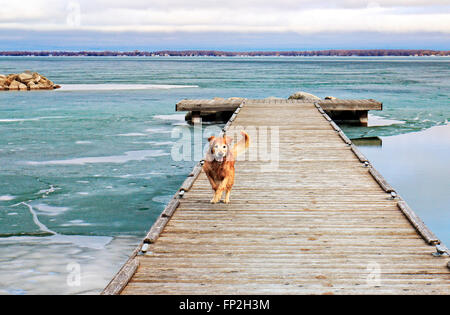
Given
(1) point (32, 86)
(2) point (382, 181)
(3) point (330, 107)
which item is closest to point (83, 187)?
(2) point (382, 181)

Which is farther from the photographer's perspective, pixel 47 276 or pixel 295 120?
pixel 295 120

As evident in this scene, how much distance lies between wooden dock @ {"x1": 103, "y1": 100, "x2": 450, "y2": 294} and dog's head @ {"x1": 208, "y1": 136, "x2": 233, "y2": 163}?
0.68 m

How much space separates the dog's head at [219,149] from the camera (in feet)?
18.7

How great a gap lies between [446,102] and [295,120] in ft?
63.7

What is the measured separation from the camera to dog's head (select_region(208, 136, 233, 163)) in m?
5.70

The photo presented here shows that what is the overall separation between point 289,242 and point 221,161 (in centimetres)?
123

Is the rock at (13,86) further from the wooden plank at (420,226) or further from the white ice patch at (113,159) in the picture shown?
the wooden plank at (420,226)

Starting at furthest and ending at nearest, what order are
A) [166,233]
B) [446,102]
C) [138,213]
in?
1. [446,102]
2. [138,213]
3. [166,233]

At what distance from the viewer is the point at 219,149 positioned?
18.7 ft

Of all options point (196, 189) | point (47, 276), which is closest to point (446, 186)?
point (196, 189)

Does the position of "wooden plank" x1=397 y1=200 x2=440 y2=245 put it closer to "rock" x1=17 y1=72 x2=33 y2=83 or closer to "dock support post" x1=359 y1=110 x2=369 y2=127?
"dock support post" x1=359 y1=110 x2=369 y2=127

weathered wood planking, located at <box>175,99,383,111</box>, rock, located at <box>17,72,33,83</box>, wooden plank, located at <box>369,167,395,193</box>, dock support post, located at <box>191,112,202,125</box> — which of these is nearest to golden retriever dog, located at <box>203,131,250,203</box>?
wooden plank, located at <box>369,167,395,193</box>

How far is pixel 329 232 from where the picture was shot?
5.43m
